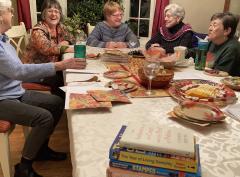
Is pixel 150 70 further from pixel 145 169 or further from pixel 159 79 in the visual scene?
pixel 145 169

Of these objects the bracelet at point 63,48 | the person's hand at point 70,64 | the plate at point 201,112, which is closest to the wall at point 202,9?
the bracelet at point 63,48

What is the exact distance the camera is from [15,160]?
212cm

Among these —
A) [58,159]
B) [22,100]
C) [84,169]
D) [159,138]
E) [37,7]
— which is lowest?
[58,159]

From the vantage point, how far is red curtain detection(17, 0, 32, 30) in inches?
144

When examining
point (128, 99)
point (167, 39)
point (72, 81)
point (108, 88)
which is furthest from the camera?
point (167, 39)

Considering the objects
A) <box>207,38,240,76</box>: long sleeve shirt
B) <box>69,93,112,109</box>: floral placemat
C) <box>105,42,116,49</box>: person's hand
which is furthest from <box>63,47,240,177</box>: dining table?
<box>105,42,116,49</box>: person's hand

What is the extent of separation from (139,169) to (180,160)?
0.33 ft

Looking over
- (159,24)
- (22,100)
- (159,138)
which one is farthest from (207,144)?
(159,24)

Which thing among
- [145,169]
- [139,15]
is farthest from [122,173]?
[139,15]

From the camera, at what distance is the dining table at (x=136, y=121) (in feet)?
2.77

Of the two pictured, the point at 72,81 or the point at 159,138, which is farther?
the point at 72,81

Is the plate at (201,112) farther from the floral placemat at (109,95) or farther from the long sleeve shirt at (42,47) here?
the long sleeve shirt at (42,47)

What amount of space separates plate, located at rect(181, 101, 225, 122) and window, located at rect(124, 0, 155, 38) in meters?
3.13

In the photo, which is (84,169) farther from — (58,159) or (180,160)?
(58,159)
